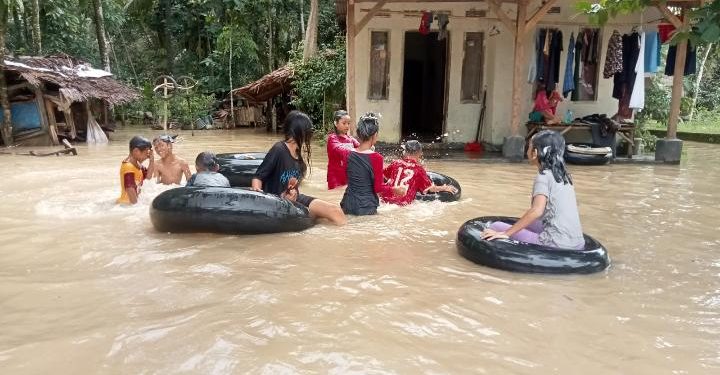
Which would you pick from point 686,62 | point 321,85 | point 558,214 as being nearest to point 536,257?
point 558,214

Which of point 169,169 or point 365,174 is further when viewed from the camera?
point 169,169

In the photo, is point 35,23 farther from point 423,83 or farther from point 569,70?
point 569,70

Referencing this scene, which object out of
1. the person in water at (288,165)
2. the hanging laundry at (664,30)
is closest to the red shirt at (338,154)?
the person in water at (288,165)

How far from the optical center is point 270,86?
1747 cm

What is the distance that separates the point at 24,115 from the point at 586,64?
43.4 feet

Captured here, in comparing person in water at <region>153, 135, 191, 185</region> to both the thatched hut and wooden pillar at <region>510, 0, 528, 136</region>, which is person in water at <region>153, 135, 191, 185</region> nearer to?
wooden pillar at <region>510, 0, 528, 136</region>

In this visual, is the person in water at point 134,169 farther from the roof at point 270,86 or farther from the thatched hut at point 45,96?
the roof at point 270,86

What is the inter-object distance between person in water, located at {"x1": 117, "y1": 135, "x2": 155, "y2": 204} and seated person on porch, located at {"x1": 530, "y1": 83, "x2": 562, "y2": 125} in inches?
309

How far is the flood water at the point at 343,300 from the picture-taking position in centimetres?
304

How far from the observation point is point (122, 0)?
22344 millimetres

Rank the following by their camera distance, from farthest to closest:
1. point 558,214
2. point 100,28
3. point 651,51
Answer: point 100,28 → point 651,51 → point 558,214

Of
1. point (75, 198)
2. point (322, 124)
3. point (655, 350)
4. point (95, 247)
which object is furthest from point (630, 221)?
point (322, 124)

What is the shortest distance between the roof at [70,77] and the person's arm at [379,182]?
9.96 m

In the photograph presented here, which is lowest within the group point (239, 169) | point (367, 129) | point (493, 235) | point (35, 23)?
point (493, 235)
